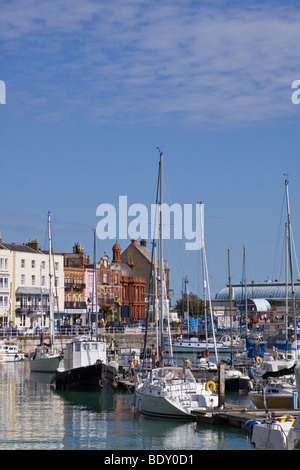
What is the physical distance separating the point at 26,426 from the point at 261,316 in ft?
470

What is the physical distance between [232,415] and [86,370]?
20842 millimetres

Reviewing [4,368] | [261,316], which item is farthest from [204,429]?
[261,316]

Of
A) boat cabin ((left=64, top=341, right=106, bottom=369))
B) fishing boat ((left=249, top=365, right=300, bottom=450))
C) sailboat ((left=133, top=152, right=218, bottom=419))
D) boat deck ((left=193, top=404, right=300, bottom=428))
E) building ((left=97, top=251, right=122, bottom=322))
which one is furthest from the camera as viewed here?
building ((left=97, top=251, right=122, bottom=322))

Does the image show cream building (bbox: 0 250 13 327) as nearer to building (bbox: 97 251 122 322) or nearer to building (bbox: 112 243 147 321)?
building (bbox: 97 251 122 322)

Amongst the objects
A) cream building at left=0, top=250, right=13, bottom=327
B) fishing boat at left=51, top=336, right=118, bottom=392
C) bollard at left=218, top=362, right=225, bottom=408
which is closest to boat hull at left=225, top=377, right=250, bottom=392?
fishing boat at left=51, top=336, right=118, bottom=392

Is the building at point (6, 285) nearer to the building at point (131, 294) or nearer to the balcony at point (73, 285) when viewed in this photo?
the balcony at point (73, 285)

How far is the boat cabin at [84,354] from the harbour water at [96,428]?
5.60 metres

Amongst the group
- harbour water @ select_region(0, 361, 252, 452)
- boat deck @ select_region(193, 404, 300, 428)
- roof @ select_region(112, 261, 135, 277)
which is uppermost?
roof @ select_region(112, 261, 135, 277)

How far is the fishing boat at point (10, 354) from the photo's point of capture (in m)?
87.3

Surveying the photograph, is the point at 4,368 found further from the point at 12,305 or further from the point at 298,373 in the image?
the point at 298,373

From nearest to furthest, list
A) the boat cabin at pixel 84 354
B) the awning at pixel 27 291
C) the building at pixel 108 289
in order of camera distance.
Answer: the boat cabin at pixel 84 354
the awning at pixel 27 291
the building at pixel 108 289

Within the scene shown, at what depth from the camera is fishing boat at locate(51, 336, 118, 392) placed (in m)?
56.6

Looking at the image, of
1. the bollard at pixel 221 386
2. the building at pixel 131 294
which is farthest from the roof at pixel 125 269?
the bollard at pixel 221 386

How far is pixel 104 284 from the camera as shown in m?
132
